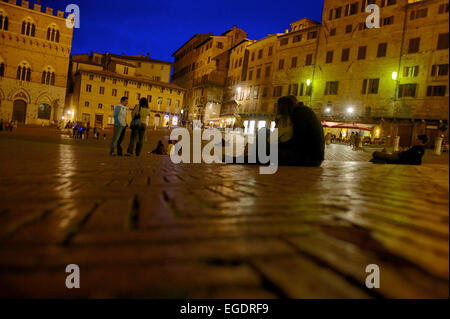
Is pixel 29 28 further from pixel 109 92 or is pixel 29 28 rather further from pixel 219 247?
pixel 219 247

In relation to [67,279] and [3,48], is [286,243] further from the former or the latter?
[3,48]

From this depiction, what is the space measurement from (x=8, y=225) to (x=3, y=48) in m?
45.0

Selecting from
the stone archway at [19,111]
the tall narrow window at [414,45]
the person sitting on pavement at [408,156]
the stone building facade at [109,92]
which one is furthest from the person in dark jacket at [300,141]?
the stone archway at [19,111]

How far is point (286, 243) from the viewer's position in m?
0.80

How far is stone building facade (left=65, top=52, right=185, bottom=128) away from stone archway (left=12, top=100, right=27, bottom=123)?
262 inches

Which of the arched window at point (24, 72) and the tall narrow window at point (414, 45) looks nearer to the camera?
the tall narrow window at point (414, 45)

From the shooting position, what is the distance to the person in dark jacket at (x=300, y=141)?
4.56 m

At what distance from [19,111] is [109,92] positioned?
38.9 feet

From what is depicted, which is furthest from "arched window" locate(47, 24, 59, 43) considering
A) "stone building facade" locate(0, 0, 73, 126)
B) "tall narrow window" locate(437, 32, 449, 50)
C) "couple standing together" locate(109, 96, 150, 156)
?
"tall narrow window" locate(437, 32, 449, 50)

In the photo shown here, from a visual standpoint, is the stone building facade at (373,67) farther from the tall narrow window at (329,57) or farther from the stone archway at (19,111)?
the stone archway at (19,111)

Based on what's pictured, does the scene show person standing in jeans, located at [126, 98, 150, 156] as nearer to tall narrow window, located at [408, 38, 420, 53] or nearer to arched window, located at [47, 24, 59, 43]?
tall narrow window, located at [408, 38, 420, 53]

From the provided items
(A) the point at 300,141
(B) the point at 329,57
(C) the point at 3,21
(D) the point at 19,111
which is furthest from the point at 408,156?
(C) the point at 3,21

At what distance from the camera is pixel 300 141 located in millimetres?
4648

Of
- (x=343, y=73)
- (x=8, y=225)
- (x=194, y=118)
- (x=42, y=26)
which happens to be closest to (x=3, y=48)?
(x=42, y=26)
